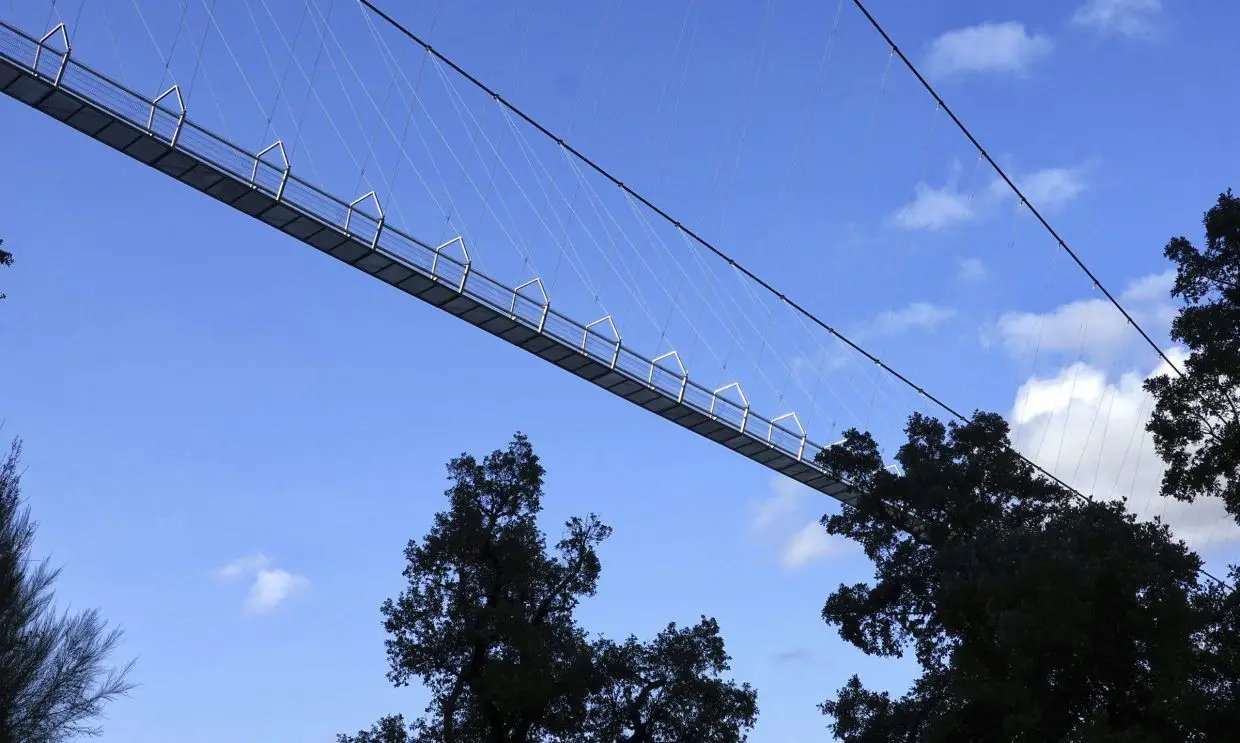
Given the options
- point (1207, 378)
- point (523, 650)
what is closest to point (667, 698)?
point (523, 650)

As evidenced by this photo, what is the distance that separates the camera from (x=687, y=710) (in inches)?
1358

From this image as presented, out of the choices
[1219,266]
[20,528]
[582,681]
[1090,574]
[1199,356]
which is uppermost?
[1219,266]

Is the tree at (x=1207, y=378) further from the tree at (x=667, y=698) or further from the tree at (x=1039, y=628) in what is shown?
the tree at (x=667, y=698)

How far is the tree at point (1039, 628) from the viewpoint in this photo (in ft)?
79.2

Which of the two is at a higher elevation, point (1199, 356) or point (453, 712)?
point (1199, 356)

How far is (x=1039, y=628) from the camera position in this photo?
2423cm

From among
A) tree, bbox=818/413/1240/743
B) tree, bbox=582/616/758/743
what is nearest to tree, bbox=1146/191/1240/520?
tree, bbox=818/413/1240/743

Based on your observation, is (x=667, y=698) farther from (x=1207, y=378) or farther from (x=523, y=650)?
(x=1207, y=378)

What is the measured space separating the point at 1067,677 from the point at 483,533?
1516 cm

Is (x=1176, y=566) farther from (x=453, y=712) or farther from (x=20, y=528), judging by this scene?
(x=20, y=528)

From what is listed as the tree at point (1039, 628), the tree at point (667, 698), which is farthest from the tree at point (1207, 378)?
the tree at point (667, 698)

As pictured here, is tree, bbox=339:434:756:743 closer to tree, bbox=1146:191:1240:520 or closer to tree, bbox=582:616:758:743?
tree, bbox=582:616:758:743

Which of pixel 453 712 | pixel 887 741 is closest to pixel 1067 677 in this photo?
pixel 887 741

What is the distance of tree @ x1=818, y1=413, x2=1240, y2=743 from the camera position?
2414 centimetres
